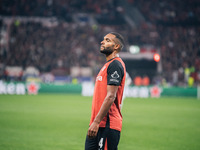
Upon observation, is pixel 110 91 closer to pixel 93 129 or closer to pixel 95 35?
pixel 93 129

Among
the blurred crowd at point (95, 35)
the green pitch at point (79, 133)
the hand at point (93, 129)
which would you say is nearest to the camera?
the hand at point (93, 129)

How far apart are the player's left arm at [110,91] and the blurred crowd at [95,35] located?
93.6 ft

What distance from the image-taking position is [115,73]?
381cm

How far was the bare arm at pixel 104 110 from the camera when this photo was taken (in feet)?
12.3

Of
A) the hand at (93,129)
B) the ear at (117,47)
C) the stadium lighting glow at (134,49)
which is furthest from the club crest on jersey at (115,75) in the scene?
the stadium lighting glow at (134,49)

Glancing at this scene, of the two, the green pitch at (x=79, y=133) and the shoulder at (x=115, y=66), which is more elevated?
the shoulder at (x=115, y=66)

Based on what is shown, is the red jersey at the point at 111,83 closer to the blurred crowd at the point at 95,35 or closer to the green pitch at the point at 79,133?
the green pitch at the point at 79,133

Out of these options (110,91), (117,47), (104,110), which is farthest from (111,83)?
(117,47)

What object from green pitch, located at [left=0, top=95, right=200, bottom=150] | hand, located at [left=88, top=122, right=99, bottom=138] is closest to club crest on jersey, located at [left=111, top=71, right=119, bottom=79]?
hand, located at [left=88, top=122, right=99, bottom=138]

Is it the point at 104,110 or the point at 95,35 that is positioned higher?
the point at 95,35

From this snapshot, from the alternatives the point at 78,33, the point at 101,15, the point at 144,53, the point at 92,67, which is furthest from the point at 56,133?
the point at 101,15

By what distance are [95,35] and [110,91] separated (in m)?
34.7

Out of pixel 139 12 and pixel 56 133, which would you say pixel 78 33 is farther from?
pixel 56 133

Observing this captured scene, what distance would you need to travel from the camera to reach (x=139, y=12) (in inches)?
1678
